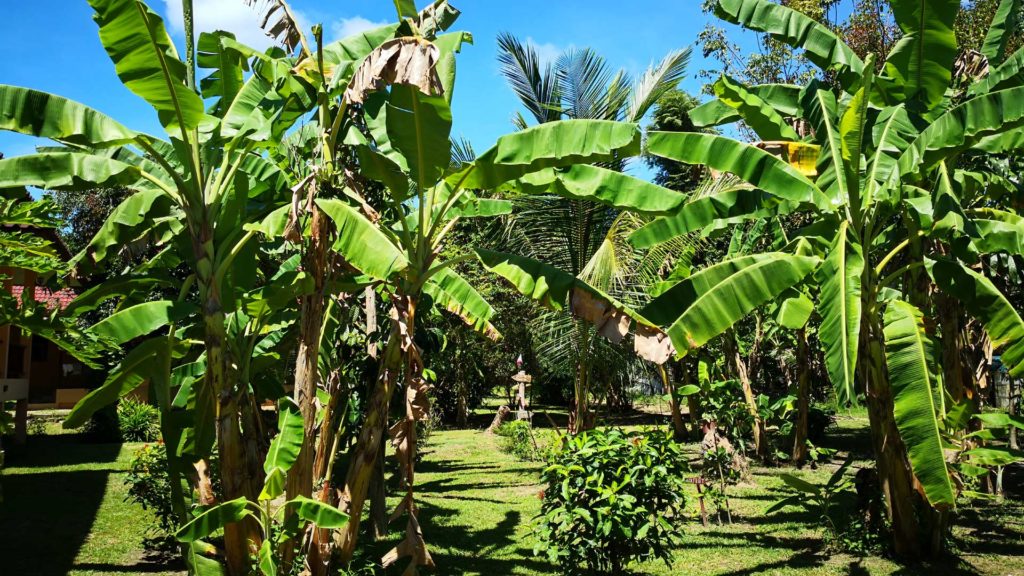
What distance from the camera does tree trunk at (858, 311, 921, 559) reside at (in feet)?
23.5

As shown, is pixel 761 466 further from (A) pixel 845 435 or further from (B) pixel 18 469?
(B) pixel 18 469

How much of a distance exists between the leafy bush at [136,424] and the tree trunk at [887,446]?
17.6 metres

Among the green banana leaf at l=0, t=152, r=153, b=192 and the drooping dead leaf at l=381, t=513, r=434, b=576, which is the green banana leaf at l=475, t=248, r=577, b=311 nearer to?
the drooping dead leaf at l=381, t=513, r=434, b=576

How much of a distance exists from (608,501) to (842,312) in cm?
242

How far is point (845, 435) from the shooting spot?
18906 millimetres

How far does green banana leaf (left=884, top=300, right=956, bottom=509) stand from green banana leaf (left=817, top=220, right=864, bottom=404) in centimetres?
44

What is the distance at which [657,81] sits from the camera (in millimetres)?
9953

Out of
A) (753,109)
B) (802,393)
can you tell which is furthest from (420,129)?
(802,393)

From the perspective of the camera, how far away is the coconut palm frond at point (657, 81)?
9.97 meters

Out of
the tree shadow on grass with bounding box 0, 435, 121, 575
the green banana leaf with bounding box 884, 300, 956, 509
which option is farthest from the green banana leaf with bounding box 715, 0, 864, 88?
the tree shadow on grass with bounding box 0, 435, 121, 575

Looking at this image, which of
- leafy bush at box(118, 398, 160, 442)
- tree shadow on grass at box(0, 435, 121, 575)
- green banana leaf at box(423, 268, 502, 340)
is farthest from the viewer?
leafy bush at box(118, 398, 160, 442)

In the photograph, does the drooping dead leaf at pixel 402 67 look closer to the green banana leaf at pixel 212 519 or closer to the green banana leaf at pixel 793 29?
the green banana leaf at pixel 212 519

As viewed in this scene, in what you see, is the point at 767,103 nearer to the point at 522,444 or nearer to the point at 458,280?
the point at 458,280

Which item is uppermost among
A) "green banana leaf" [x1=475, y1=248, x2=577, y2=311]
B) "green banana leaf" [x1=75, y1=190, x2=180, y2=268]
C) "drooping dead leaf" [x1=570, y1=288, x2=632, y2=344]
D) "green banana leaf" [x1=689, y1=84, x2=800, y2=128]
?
"green banana leaf" [x1=689, y1=84, x2=800, y2=128]
